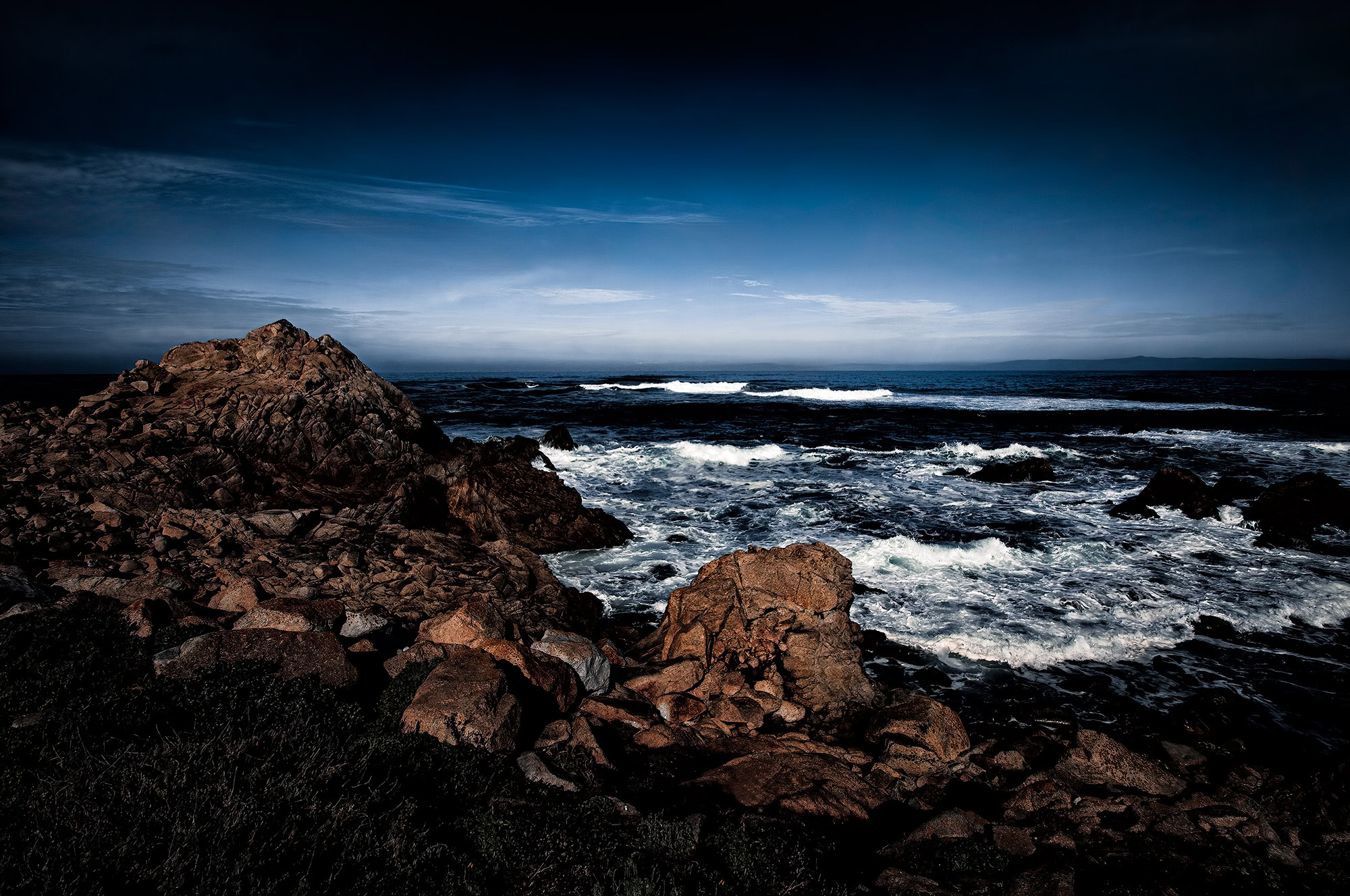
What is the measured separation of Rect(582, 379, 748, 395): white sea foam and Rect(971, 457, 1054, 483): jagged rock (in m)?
50.5

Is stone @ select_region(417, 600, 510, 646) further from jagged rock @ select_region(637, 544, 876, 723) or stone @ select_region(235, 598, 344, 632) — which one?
jagged rock @ select_region(637, 544, 876, 723)

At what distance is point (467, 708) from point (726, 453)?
2354cm

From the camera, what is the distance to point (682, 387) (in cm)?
8788

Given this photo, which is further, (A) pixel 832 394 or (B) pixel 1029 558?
(A) pixel 832 394

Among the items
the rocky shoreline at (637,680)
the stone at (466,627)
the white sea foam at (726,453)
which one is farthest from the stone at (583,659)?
the white sea foam at (726,453)

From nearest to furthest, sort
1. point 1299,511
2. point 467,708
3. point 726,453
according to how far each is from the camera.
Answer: point 467,708 → point 1299,511 → point 726,453

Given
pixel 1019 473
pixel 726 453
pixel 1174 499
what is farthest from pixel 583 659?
pixel 1019 473

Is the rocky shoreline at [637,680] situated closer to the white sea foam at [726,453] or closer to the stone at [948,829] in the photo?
the stone at [948,829]

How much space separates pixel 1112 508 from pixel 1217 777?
560 inches

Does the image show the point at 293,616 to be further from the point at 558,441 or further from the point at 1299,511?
the point at 1299,511

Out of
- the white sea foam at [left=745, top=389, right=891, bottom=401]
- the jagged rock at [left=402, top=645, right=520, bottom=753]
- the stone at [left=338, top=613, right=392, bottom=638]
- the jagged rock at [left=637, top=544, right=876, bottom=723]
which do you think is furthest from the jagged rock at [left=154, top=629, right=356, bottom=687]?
the white sea foam at [left=745, top=389, right=891, bottom=401]

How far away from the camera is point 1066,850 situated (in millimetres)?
5145

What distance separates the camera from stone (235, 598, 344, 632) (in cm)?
654

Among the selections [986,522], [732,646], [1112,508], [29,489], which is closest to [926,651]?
[732,646]
